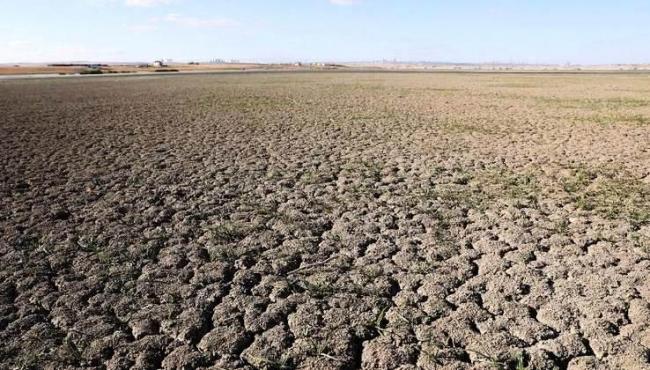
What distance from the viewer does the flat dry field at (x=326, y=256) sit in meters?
3.58

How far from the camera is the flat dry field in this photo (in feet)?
11.7

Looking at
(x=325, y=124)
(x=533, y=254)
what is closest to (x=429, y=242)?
(x=533, y=254)

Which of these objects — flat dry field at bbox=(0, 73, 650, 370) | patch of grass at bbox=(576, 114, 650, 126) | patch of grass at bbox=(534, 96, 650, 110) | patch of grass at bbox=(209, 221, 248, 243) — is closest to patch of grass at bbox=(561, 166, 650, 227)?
flat dry field at bbox=(0, 73, 650, 370)

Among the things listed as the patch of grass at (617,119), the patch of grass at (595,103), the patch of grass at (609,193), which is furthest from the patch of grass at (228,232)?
the patch of grass at (595,103)

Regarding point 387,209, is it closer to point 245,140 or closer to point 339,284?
point 339,284

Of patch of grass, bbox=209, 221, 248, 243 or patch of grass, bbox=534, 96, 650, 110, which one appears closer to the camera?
patch of grass, bbox=209, 221, 248, 243

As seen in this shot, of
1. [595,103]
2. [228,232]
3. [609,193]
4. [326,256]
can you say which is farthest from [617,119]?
[228,232]

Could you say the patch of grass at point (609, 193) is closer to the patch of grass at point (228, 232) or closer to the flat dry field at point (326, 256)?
the flat dry field at point (326, 256)

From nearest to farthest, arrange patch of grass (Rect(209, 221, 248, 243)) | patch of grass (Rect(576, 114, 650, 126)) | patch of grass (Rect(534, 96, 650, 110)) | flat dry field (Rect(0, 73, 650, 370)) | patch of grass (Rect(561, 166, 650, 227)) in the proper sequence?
flat dry field (Rect(0, 73, 650, 370)) < patch of grass (Rect(209, 221, 248, 243)) < patch of grass (Rect(561, 166, 650, 227)) < patch of grass (Rect(576, 114, 650, 126)) < patch of grass (Rect(534, 96, 650, 110))

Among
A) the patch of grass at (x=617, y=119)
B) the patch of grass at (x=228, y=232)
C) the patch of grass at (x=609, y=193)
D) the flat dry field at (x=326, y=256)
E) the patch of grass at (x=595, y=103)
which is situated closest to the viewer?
the flat dry field at (x=326, y=256)

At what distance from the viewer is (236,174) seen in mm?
8555

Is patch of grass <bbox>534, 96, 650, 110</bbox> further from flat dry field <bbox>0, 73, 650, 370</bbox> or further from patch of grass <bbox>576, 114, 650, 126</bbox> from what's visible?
flat dry field <bbox>0, 73, 650, 370</bbox>

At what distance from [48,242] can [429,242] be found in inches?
→ 157

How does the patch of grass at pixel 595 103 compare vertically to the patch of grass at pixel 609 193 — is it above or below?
below
